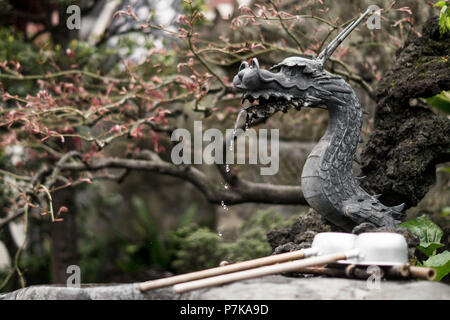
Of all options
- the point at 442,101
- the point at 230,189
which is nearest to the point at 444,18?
the point at 442,101

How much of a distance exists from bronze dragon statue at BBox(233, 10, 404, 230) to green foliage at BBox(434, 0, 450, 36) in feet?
1.38

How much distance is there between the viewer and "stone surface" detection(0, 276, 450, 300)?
1.57 m

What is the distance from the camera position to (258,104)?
85.6 inches

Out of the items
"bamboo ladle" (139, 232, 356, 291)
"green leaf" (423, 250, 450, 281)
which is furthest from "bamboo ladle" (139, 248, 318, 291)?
"green leaf" (423, 250, 450, 281)

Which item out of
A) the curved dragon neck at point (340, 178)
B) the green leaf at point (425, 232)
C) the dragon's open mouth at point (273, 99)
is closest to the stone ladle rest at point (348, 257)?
the curved dragon neck at point (340, 178)

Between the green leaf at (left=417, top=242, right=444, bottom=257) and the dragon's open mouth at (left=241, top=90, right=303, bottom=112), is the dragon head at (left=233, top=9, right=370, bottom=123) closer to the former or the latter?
the dragon's open mouth at (left=241, top=90, right=303, bottom=112)

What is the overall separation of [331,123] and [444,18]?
757mm

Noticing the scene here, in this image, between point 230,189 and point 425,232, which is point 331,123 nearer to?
point 425,232

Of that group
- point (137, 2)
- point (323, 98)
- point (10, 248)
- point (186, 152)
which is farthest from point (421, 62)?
point (10, 248)

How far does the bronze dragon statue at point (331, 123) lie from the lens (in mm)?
2131

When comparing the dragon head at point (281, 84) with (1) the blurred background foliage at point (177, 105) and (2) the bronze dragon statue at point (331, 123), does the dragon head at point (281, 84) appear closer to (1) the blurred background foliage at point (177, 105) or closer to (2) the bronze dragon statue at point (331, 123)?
(2) the bronze dragon statue at point (331, 123)

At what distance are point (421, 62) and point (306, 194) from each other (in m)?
1.03

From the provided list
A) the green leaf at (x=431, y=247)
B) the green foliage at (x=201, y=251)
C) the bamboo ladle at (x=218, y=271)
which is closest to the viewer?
the bamboo ladle at (x=218, y=271)

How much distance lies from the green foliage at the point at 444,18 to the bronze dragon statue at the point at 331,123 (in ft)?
1.38
